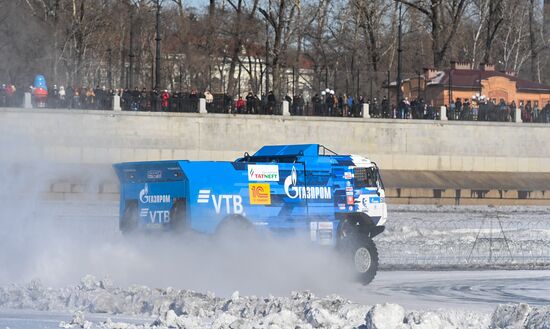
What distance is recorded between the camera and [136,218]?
2445 centimetres

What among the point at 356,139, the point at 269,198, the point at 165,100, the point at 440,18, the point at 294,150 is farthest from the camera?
the point at 440,18

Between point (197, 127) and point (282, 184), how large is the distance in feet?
114

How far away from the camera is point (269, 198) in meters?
24.6

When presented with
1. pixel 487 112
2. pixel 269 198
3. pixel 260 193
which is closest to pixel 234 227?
pixel 260 193

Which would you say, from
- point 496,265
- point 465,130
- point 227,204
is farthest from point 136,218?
point 465,130

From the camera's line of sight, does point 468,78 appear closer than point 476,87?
No

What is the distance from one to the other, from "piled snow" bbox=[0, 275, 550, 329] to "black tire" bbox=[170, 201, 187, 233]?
311 centimetres

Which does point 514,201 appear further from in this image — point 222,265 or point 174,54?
point 222,265

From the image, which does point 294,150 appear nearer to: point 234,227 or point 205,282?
point 234,227

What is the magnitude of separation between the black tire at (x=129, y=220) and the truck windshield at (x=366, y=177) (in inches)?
199

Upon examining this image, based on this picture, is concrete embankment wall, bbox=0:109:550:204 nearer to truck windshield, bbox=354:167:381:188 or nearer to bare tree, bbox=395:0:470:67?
bare tree, bbox=395:0:470:67

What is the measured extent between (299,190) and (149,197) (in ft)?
10.8

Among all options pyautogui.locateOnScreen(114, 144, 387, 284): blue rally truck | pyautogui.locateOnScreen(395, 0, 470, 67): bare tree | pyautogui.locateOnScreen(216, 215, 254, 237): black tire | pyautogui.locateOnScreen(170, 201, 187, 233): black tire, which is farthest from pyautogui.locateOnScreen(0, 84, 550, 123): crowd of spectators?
pyautogui.locateOnScreen(170, 201, 187, 233): black tire

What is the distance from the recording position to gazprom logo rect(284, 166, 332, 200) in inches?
981
